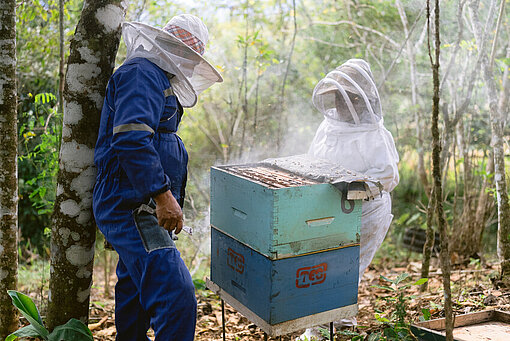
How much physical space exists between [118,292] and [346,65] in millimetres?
2033

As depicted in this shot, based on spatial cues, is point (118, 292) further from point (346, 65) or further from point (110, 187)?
point (346, 65)

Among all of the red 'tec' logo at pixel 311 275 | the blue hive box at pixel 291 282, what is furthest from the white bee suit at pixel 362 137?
the red 'tec' logo at pixel 311 275

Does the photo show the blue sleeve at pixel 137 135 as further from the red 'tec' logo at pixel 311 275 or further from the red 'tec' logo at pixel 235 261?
the red 'tec' logo at pixel 311 275

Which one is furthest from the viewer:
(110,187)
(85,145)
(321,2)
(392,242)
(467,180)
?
(321,2)

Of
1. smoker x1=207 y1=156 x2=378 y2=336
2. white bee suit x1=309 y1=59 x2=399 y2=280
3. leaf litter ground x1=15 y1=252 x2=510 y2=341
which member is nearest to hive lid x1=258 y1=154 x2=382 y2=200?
smoker x1=207 y1=156 x2=378 y2=336

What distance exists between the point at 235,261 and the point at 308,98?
561cm

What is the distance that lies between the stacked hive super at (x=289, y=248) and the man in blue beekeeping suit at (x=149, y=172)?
0.36 meters

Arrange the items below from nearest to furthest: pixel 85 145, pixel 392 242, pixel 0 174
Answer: pixel 85 145 → pixel 0 174 → pixel 392 242

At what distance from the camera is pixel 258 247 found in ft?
6.88

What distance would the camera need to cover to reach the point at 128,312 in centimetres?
226

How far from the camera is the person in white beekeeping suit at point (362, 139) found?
2.89 meters

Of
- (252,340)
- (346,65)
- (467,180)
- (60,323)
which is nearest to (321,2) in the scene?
(467,180)

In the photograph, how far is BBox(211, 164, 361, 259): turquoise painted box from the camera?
200cm

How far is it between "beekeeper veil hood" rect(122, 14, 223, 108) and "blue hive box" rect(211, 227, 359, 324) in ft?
2.83
